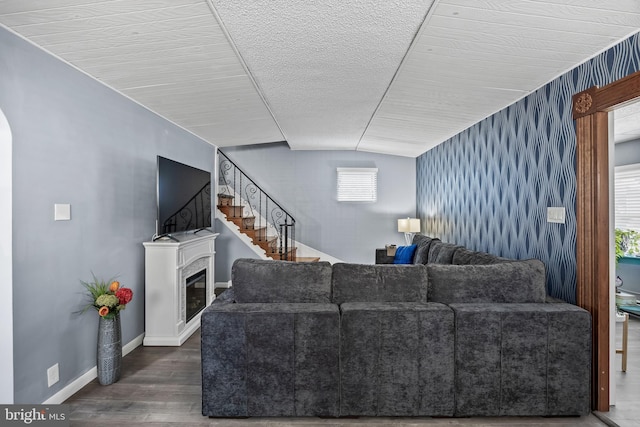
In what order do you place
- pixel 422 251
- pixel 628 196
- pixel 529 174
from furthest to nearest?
1. pixel 628 196
2. pixel 422 251
3. pixel 529 174

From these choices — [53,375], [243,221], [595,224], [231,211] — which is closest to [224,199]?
[231,211]

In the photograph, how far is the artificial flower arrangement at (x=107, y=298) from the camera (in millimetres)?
3084

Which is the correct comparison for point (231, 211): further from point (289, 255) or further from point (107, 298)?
point (107, 298)

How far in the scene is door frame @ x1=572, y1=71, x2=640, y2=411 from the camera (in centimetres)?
273

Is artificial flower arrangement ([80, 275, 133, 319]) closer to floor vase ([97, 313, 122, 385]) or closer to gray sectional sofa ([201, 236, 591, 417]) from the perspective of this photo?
floor vase ([97, 313, 122, 385])

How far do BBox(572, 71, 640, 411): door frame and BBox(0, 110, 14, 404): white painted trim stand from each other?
391cm

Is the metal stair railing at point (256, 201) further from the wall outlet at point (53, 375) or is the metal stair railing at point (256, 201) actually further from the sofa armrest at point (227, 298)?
the wall outlet at point (53, 375)

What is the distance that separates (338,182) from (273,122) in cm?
267

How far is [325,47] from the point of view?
2.89 m

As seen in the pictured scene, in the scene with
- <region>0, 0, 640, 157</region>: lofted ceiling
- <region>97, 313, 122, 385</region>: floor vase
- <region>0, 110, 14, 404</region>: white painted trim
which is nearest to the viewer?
<region>0, 0, 640, 157</region>: lofted ceiling

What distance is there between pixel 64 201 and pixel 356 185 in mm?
5737

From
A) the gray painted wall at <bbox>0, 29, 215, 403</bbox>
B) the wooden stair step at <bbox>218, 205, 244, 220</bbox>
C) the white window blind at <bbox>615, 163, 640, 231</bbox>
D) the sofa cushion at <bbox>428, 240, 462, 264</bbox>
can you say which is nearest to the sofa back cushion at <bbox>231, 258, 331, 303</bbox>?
the gray painted wall at <bbox>0, 29, 215, 403</bbox>

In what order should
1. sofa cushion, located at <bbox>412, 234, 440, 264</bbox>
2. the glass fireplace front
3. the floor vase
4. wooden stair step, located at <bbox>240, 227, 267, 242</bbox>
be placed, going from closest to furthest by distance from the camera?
the floor vase, the glass fireplace front, sofa cushion, located at <bbox>412, 234, 440, 264</bbox>, wooden stair step, located at <bbox>240, 227, 267, 242</bbox>

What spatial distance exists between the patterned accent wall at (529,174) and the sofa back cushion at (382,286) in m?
1.27
